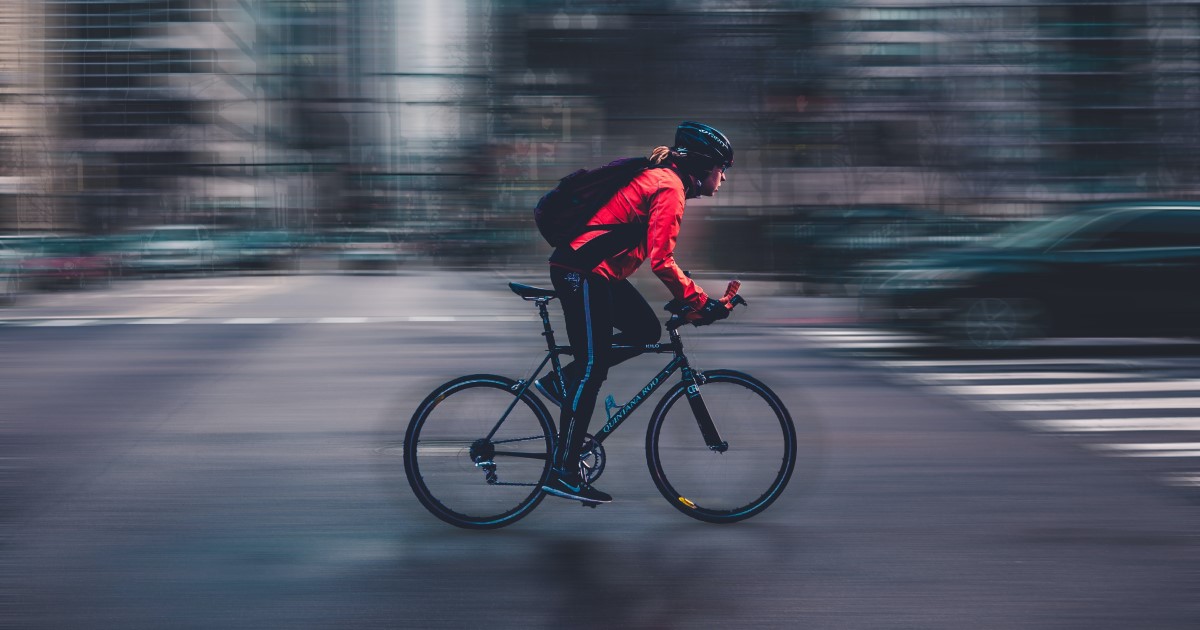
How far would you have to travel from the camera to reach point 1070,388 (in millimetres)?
10797

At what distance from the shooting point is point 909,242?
34.1m

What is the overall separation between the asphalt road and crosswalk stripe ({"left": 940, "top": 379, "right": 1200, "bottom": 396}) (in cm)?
38

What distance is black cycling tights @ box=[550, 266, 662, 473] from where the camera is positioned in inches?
223

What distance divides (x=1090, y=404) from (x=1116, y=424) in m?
0.94

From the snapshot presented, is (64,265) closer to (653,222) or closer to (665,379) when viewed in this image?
(665,379)

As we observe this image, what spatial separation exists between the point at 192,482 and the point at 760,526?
122 inches

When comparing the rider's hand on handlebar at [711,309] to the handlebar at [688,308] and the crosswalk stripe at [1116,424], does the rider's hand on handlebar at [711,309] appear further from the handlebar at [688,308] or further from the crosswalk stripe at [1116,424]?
the crosswalk stripe at [1116,424]

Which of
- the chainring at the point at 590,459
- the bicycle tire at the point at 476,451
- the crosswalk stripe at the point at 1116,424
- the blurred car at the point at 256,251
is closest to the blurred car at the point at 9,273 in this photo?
the blurred car at the point at 256,251

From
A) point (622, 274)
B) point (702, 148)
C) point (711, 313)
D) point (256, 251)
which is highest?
point (702, 148)

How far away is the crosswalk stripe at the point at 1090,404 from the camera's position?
9.70 meters

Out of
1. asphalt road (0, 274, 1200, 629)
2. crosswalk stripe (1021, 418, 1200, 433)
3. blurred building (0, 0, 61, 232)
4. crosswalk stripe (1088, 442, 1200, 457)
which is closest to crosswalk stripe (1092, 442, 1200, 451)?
crosswalk stripe (1088, 442, 1200, 457)

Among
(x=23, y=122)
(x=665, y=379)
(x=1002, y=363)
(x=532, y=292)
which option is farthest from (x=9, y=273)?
(x=23, y=122)

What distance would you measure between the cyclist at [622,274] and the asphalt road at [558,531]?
25.1 inches

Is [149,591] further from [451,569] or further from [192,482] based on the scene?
[192,482]
